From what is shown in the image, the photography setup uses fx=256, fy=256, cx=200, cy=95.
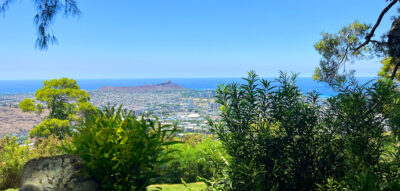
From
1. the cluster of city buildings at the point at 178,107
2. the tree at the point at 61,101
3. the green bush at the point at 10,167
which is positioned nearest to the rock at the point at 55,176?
the cluster of city buildings at the point at 178,107

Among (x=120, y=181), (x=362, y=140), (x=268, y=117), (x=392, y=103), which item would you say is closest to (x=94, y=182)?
(x=120, y=181)

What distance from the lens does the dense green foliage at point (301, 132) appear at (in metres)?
2.86

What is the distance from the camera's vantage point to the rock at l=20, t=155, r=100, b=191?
2.36m

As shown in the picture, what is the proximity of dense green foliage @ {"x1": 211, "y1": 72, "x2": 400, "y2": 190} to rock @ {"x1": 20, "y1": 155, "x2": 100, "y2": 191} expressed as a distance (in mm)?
1682

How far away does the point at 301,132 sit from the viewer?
10.8ft

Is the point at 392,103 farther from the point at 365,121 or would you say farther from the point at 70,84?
the point at 70,84

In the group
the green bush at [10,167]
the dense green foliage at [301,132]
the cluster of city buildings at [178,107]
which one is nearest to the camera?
the dense green foliage at [301,132]

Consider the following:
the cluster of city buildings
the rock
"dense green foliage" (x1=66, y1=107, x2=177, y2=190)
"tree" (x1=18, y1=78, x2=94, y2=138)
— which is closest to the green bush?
the cluster of city buildings

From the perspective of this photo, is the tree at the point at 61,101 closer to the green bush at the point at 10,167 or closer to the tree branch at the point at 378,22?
the green bush at the point at 10,167

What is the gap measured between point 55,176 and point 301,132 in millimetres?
2811

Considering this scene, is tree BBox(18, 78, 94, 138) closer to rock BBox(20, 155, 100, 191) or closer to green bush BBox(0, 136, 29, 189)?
green bush BBox(0, 136, 29, 189)

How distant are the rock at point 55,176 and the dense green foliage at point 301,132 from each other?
1.68m

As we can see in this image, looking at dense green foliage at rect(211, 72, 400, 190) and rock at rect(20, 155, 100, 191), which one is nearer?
rock at rect(20, 155, 100, 191)

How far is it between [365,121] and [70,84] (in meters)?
18.1
